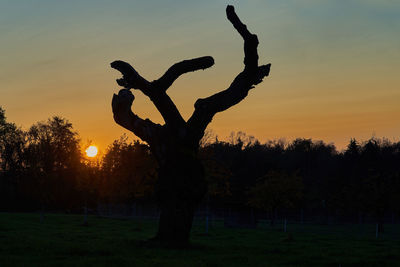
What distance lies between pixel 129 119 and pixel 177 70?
270 cm

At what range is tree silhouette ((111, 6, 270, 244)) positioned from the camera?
20.1 m

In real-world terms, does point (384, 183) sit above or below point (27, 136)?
below

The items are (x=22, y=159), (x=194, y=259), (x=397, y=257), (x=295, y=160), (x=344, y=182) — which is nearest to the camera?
(x=194, y=259)

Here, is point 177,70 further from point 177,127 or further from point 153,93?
point 177,127

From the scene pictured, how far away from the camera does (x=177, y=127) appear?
20812mm

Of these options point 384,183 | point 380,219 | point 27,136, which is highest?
point 27,136

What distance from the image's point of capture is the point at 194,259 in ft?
53.8

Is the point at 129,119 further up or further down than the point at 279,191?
further up

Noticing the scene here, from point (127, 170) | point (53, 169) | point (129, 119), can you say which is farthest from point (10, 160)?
point (129, 119)

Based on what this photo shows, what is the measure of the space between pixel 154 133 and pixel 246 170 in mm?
48518

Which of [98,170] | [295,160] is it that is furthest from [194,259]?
[295,160]

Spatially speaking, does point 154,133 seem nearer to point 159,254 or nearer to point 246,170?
point 159,254

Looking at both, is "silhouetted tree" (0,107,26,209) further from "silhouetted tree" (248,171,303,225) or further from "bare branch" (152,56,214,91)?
"bare branch" (152,56,214,91)

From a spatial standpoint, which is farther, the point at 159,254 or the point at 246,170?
the point at 246,170
